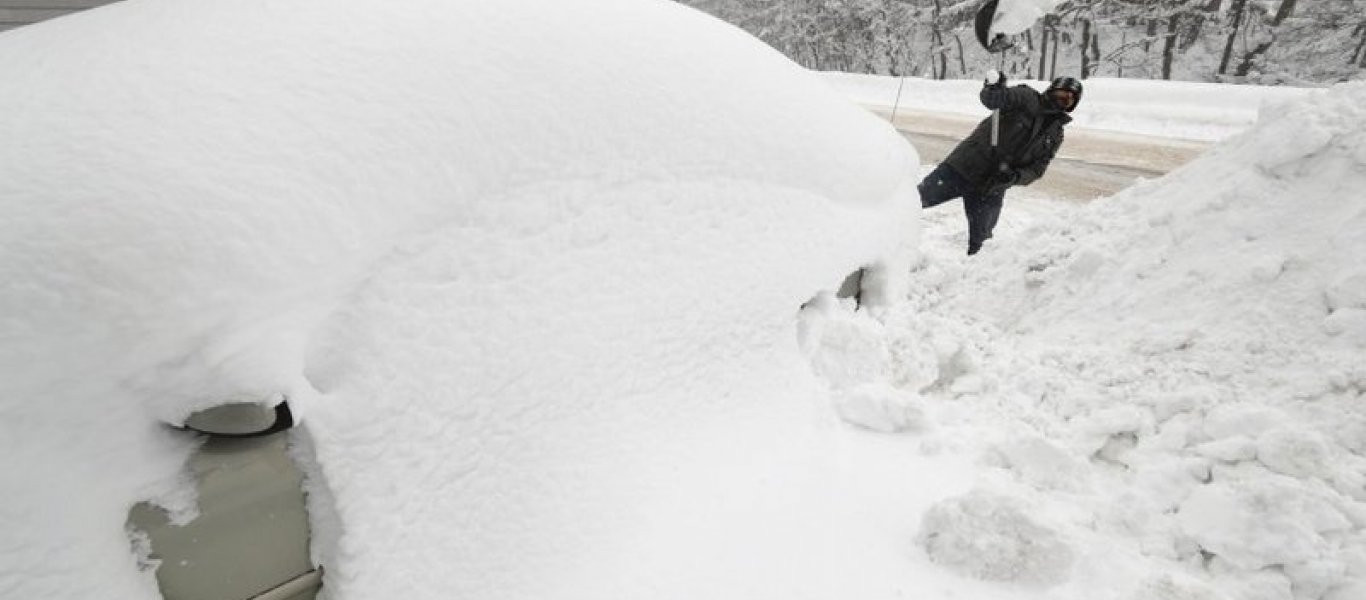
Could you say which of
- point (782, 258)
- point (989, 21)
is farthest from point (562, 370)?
point (989, 21)

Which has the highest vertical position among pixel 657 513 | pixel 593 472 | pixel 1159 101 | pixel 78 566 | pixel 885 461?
pixel 78 566

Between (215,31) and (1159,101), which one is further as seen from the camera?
(1159,101)

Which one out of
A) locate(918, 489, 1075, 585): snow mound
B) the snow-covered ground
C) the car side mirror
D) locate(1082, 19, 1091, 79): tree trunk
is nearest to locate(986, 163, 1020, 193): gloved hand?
the snow-covered ground

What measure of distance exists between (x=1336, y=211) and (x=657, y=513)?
9.82 ft

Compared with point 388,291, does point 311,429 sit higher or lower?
lower

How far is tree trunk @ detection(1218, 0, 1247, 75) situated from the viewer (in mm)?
15117

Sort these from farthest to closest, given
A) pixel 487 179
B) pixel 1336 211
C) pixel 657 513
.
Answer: pixel 1336 211 < pixel 657 513 < pixel 487 179

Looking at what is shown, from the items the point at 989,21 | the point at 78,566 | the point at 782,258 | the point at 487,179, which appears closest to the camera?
the point at 78,566

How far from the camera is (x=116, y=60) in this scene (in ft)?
4.34

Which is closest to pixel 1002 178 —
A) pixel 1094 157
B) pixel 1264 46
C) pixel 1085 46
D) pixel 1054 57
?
pixel 1094 157

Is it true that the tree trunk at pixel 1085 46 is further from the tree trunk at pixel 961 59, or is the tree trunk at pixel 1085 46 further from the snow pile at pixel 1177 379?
the snow pile at pixel 1177 379

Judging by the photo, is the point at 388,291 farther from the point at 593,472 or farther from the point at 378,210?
the point at 593,472

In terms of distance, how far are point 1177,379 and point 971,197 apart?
8.83 ft

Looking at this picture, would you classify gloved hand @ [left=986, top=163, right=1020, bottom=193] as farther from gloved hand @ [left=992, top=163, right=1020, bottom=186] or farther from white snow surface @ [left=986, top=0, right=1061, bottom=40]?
white snow surface @ [left=986, top=0, right=1061, bottom=40]
